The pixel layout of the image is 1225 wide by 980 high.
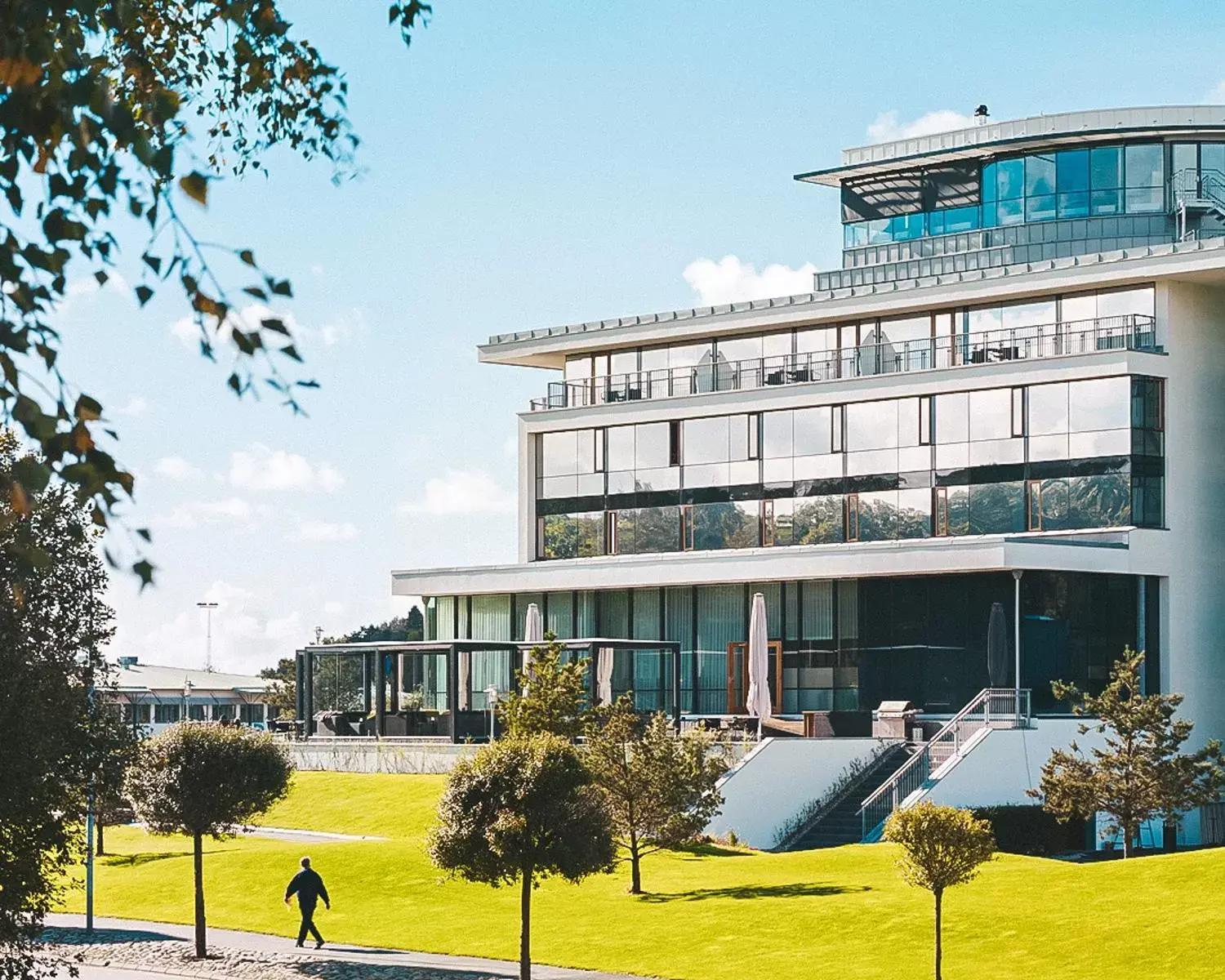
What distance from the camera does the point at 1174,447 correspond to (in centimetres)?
5291

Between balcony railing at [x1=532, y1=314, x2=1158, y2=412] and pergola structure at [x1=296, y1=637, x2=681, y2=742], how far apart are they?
35.8ft

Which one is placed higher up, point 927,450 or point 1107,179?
point 1107,179

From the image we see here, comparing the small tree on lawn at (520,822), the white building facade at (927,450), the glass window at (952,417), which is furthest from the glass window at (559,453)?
the small tree on lawn at (520,822)

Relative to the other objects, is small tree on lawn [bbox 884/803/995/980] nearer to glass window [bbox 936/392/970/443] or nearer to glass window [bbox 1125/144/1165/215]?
glass window [bbox 936/392/970/443]

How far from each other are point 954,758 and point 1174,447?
13.2 meters

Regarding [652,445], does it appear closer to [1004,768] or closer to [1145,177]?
[1145,177]

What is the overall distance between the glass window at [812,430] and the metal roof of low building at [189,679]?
198ft

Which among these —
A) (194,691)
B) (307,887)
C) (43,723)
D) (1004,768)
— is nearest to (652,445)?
(1004,768)

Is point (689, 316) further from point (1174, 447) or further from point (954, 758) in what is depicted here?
point (954, 758)

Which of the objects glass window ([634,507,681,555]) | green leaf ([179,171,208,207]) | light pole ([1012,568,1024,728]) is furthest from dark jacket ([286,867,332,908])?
glass window ([634,507,681,555])

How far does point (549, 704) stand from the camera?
113 feet

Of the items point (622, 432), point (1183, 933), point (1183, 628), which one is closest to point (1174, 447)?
point (1183, 628)

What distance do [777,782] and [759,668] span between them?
4655 mm

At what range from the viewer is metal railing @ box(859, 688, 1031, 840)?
1683 inches
